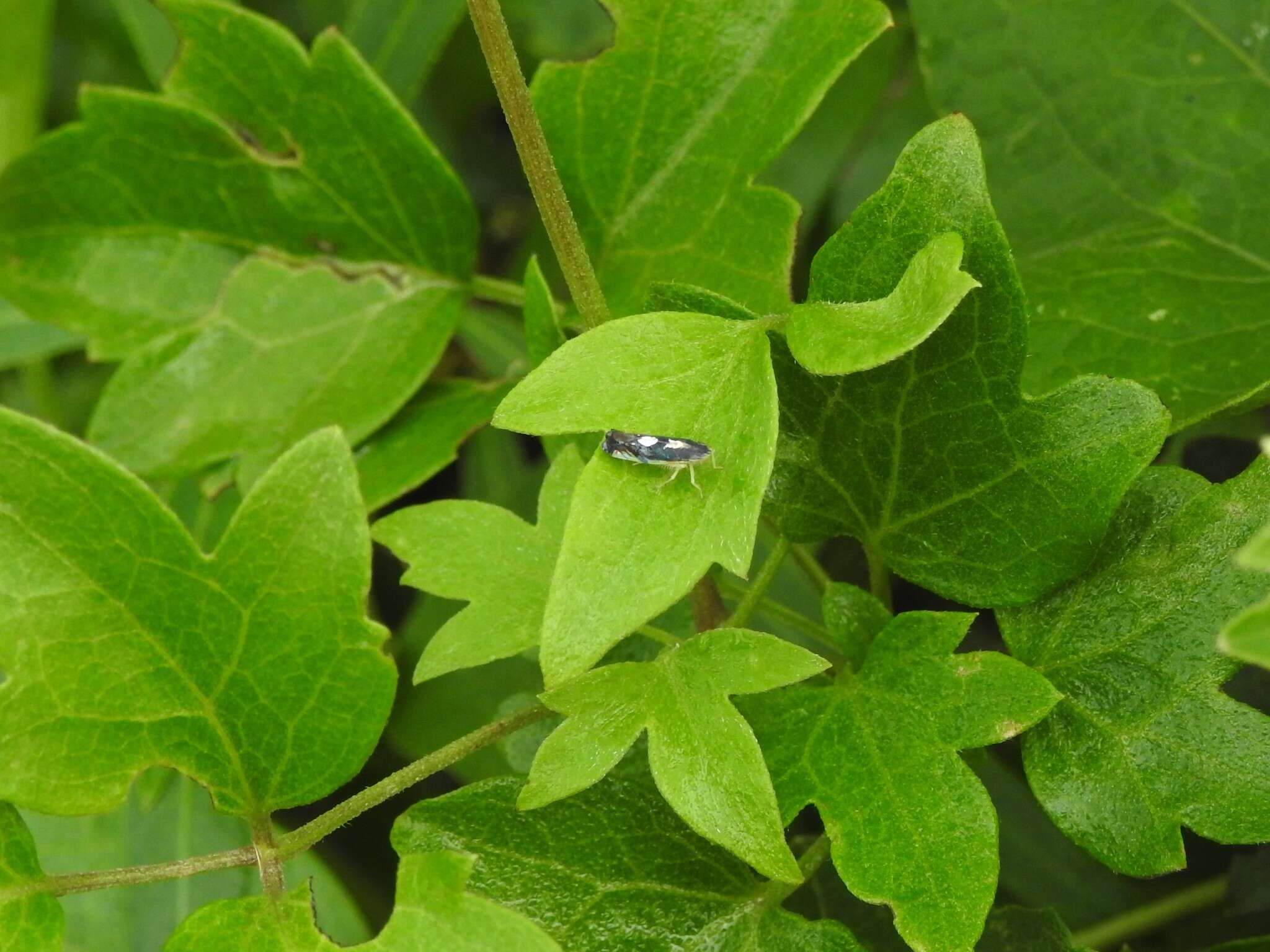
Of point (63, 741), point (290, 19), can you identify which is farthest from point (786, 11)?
point (290, 19)

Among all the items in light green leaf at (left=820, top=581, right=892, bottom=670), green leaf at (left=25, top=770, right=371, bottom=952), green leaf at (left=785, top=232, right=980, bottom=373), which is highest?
green leaf at (left=785, top=232, right=980, bottom=373)

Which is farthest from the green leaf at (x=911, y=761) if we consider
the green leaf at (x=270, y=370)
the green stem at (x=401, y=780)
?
the green leaf at (x=270, y=370)

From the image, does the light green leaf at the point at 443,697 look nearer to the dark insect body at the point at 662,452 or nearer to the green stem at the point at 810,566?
the green stem at the point at 810,566

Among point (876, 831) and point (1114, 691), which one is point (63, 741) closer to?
point (876, 831)

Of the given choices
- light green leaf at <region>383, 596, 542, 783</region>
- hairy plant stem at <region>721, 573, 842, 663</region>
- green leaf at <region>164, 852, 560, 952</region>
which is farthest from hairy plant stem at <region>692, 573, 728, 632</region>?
light green leaf at <region>383, 596, 542, 783</region>

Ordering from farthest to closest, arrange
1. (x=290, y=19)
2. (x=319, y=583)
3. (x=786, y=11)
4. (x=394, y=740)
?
1. (x=290, y=19)
2. (x=394, y=740)
3. (x=786, y=11)
4. (x=319, y=583)

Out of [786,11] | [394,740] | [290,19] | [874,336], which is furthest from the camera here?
[290,19]

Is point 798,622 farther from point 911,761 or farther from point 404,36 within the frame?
point 404,36

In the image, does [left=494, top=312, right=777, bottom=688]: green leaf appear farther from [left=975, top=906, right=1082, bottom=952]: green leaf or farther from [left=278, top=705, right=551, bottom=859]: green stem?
[left=975, top=906, right=1082, bottom=952]: green leaf
